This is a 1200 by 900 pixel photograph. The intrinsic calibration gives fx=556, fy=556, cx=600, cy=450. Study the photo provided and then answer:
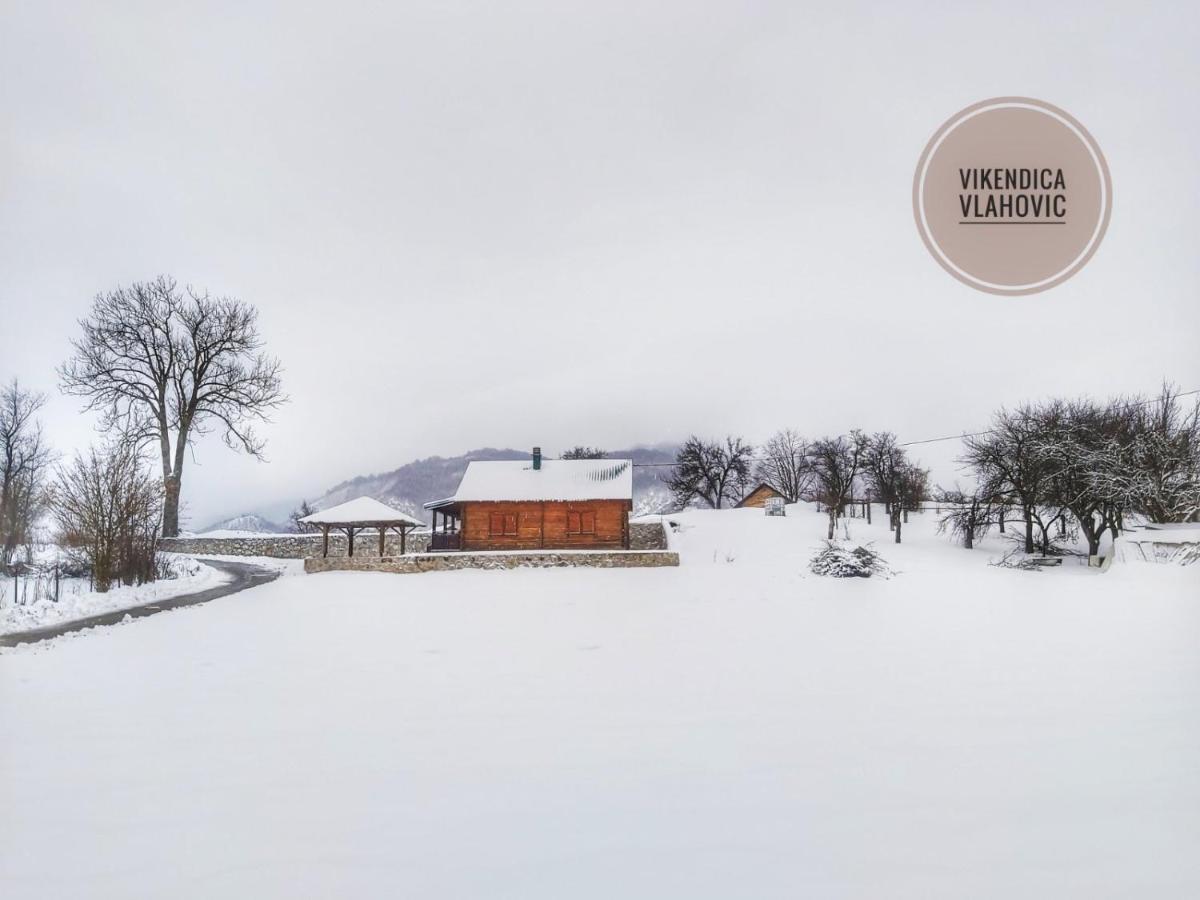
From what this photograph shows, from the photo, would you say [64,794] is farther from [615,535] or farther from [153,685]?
[615,535]

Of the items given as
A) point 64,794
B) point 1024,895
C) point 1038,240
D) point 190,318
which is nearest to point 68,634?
point 190,318

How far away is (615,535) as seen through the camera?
1176 cm

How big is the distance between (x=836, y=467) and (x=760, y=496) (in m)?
2.53

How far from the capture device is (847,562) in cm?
585

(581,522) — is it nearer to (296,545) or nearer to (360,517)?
(360,517)

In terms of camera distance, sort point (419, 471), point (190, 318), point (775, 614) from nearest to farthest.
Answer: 1. point (190, 318)
2. point (775, 614)
3. point (419, 471)

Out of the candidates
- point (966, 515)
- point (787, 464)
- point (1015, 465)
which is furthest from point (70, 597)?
point (1015, 465)

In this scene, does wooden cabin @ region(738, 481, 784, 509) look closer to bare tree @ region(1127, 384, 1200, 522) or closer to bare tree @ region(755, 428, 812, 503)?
bare tree @ region(755, 428, 812, 503)

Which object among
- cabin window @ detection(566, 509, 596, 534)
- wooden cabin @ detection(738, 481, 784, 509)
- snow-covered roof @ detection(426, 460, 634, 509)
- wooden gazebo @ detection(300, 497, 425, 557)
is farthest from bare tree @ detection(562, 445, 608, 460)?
wooden gazebo @ detection(300, 497, 425, 557)

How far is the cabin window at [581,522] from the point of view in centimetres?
1173

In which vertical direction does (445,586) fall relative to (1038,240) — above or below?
below

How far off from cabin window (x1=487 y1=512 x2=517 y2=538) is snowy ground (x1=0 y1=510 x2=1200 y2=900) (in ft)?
24.5

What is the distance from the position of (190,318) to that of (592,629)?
3791 mm

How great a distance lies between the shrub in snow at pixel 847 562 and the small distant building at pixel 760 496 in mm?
1311
